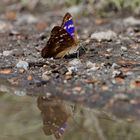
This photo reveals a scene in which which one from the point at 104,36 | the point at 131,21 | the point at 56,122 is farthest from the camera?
the point at 131,21

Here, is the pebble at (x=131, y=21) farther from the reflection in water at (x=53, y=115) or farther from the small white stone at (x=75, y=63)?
the reflection in water at (x=53, y=115)

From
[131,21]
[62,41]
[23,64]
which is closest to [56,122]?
[23,64]

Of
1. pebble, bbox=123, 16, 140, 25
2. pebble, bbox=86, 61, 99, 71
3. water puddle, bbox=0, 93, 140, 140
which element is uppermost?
pebble, bbox=123, 16, 140, 25

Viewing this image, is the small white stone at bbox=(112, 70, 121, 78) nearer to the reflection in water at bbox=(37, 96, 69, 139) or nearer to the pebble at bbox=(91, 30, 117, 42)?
the reflection in water at bbox=(37, 96, 69, 139)

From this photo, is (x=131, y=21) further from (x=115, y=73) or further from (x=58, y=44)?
(x=115, y=73)

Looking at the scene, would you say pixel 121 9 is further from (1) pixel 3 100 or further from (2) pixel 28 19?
(1) pixel 3 100

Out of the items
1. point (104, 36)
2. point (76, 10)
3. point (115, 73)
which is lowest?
point (115, 73)

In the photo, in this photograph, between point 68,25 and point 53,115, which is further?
point 68,25

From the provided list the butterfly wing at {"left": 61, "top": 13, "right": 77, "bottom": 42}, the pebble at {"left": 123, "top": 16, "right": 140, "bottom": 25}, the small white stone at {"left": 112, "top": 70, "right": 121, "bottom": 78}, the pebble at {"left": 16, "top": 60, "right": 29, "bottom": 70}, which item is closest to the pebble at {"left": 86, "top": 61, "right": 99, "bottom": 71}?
the small white stone at {"left": 112, "top": 70, "right": 121, "bottom": 78}
